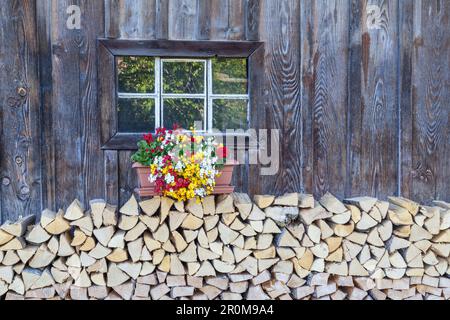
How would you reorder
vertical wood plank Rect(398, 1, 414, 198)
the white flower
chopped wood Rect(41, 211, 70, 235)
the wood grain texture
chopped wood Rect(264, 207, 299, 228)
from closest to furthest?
the white flower
chopped wood Rect(41, 211, 70, 235)
chopped wood Rect(264, 207, 299, 228)
the wood grain texture
vertical wood plank Rect(398, 1, 414, 198)

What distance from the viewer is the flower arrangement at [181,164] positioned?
2537 millimetres

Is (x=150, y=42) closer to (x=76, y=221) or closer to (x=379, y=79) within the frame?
(x=76, y=221)

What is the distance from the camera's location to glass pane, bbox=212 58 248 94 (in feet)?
10.2

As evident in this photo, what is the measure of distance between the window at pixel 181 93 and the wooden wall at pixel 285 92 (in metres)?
0.16

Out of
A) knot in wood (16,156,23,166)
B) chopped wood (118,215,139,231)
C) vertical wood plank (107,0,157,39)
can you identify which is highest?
vertical wood plank (107,0,157,39)

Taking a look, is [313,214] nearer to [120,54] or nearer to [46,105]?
[120,54]

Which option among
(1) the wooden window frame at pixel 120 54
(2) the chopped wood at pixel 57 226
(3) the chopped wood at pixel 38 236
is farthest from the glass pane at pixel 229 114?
(3) the chopped wood at pixel 38 236

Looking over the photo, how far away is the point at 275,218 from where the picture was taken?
9.10 ft

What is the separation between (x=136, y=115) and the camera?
3045 mm

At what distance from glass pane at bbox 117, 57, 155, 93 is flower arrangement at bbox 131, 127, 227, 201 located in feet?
1.75

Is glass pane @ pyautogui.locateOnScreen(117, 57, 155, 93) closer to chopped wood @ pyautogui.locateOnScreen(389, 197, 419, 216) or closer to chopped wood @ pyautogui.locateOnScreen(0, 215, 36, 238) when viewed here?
chopped wood @ pyautogui.locateOnScreen(0, 215, 36, 238)

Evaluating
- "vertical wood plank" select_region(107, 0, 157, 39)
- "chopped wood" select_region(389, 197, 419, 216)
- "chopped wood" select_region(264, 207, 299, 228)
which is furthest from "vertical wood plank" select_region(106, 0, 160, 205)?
"chopped wood" select_region(389, 197, 419, 216)

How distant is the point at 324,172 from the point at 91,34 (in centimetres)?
204

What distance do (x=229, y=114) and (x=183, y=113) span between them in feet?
1.17
